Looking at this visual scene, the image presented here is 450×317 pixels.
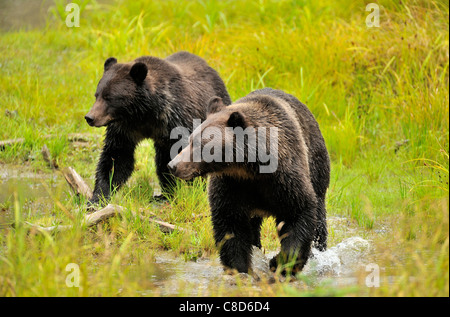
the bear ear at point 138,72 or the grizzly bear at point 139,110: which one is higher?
the bear ear at point 138,72

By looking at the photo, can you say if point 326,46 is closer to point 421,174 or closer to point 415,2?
point 415,2

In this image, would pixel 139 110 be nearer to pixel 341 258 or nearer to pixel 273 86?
pixel 341 258

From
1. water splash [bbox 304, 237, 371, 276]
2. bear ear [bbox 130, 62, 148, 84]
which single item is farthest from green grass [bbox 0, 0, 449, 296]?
bear ear [bbox 130, 62, 148, 84]

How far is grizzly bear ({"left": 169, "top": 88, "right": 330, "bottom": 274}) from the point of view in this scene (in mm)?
4703

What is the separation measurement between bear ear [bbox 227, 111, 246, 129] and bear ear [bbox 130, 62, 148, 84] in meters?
2.49

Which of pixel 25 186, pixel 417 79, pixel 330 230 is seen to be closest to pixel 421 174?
→ pixel 330 230

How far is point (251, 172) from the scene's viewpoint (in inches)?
189

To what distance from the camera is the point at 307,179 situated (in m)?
5.12

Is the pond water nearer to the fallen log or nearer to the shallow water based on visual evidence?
the fallen log

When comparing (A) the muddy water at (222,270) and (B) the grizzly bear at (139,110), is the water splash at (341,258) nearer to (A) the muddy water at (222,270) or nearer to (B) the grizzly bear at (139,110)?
(A) the muddy water at (222,270)

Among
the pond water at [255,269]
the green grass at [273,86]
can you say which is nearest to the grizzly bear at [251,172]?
the pond water at [255,269]

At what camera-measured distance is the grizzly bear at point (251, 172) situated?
4703mm

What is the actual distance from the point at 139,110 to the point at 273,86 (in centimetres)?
379
